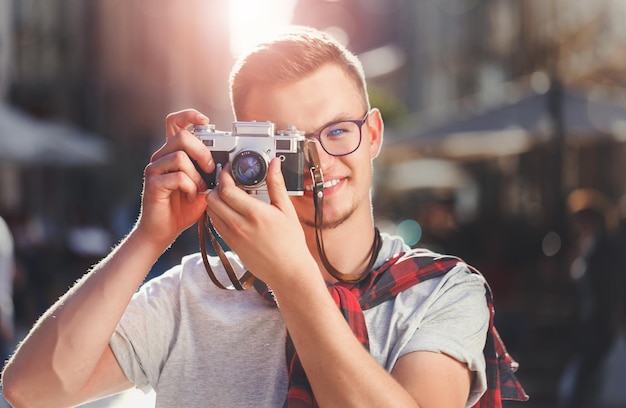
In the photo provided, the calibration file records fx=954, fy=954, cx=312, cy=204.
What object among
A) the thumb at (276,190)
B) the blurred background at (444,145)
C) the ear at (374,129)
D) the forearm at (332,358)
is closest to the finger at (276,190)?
the thumb at (276,190)

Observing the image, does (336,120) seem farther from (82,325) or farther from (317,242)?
(82,325)

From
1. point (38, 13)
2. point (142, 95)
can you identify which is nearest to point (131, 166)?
point (142, 95)

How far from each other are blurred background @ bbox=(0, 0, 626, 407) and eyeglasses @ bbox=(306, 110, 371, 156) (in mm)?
5123

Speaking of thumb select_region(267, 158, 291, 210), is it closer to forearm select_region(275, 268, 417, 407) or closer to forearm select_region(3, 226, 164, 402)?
forearm select_region(275, 268, 417, 407)

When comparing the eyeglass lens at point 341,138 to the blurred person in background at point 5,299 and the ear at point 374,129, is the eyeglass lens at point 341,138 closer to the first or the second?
the ear at point 374,129

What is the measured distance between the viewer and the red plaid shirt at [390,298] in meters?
2.00

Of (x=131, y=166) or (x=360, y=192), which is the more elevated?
(x=360, y=192)

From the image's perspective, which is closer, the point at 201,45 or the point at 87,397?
the point at 87,397

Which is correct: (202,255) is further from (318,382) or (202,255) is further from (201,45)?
(201,45)

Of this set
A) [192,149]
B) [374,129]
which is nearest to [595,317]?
[374,129]

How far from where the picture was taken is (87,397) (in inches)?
85.1

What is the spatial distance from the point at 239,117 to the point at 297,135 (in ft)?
0.89

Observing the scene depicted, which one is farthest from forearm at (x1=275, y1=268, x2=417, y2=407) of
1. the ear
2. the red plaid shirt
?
the ear

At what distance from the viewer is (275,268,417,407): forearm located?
1807 mm
